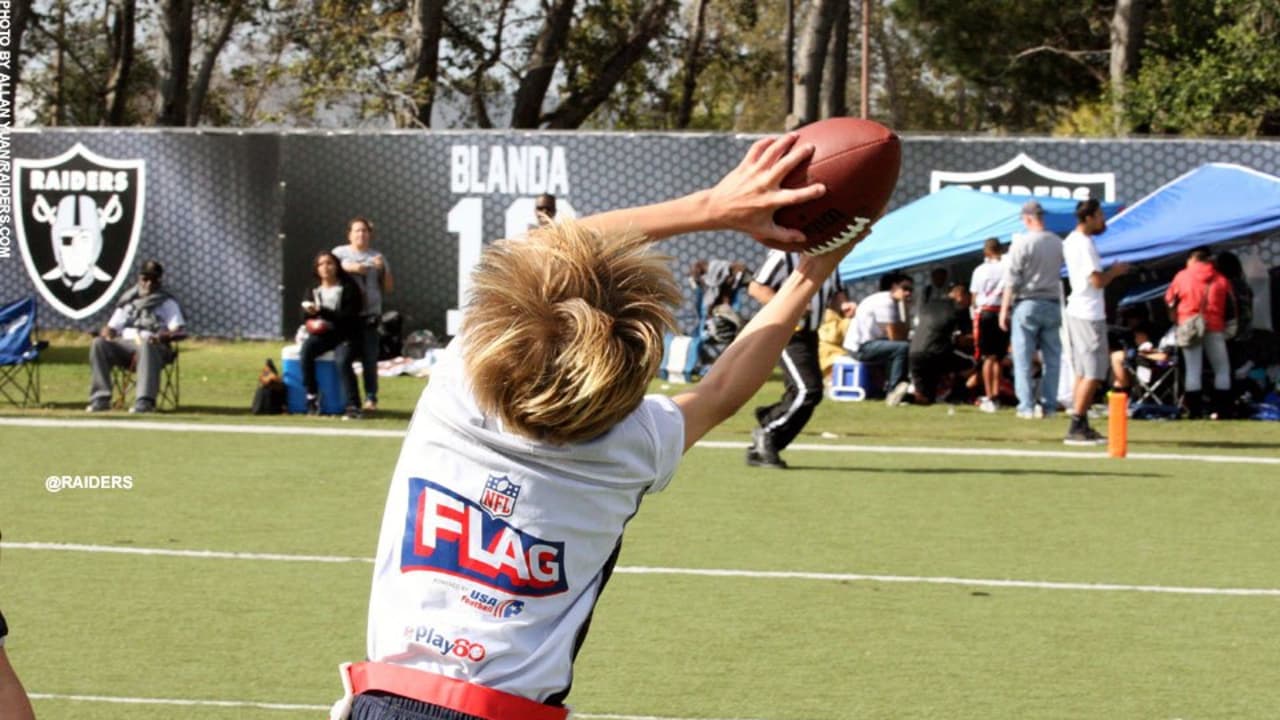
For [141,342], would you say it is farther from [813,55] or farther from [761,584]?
[813,55]

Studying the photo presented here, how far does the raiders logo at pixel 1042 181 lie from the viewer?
18266 millimetres

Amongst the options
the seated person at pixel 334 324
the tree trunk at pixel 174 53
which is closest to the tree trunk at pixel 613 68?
the tree trunk at pixel 174 53

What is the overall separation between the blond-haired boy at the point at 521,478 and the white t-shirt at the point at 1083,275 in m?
10.7

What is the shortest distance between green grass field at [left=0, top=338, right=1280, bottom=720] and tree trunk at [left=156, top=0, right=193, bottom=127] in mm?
18962

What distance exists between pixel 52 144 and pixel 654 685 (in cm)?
1607

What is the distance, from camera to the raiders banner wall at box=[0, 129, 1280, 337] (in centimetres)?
1917

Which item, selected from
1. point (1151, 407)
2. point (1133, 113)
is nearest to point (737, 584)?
point (1151, 407)

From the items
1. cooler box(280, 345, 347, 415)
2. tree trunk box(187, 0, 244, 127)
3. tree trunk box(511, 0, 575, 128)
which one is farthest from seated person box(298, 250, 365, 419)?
tree trunk box(187, 0, 244, 127)

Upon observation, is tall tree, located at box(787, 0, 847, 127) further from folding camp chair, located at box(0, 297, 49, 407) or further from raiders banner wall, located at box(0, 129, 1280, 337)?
folding camp chair, located at box(0, 297, 49, 407)

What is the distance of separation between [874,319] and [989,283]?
1288mm

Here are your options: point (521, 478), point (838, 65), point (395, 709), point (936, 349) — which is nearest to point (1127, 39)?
point (838, 65)

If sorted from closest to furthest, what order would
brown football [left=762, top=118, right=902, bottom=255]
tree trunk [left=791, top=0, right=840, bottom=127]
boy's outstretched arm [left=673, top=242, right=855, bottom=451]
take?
boy's outstretched arm [left=673, top=242, right=855, bottom=451] → brown football [left=762, top=118, right=902, bottom=255] → tree trunk [left=791, top=0, right=840, bottom=127]

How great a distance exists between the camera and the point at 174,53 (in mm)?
30859

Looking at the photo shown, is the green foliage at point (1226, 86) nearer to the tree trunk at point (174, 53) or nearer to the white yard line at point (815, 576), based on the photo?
the tree trunk at point (174, 53)
